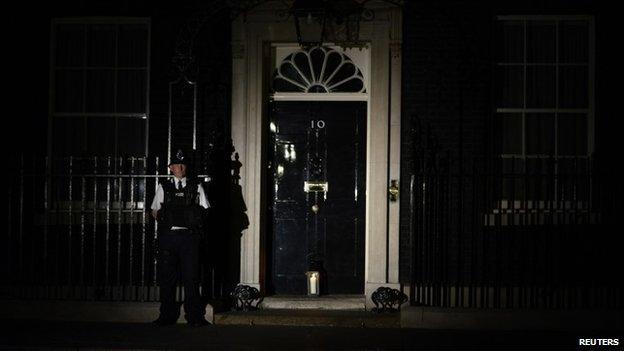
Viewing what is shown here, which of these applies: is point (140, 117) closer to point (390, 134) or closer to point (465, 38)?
point (390, 134)

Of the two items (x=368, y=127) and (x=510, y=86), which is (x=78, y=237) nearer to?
(x=368, y=127)

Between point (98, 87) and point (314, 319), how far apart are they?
4.24 metres

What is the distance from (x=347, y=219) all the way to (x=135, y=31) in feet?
12.2

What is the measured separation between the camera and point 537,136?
1043cm

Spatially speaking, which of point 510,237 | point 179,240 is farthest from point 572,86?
point 179,240

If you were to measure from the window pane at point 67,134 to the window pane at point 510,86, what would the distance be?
215 inches

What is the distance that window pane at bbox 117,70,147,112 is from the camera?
1075cm

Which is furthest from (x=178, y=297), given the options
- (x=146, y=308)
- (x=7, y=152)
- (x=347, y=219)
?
(x=7, y=152)

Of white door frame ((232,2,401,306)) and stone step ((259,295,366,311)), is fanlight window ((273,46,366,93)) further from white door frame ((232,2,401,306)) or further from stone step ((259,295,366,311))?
stone step ((259,295,366,311))

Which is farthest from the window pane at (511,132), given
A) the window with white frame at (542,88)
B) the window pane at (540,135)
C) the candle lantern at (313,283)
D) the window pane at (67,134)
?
the window pane at (67,134)

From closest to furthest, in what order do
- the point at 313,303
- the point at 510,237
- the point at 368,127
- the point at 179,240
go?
the point at 179,240, the point at 510,237, the point at 313,303, the point at 368,127

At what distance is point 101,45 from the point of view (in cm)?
1081

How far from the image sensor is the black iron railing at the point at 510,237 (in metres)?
9.22

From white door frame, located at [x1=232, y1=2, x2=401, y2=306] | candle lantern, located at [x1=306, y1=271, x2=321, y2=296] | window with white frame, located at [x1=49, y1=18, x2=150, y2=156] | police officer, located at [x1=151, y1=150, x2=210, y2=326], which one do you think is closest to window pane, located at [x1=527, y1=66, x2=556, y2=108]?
white door frame, located at [x1=232, y1=2, x2=401, y2=306]
